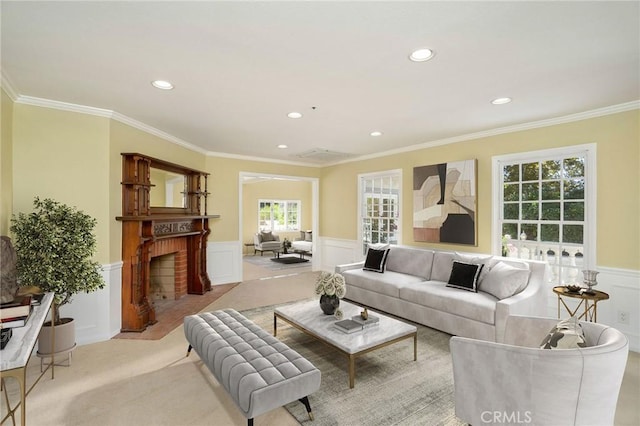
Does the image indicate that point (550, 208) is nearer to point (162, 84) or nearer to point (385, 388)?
point (385, 388)

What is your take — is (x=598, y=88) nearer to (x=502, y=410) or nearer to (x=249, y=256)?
(x=502, y=410)

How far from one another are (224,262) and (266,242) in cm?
383

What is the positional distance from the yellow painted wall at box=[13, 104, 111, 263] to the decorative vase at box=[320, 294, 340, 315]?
252 centimetres

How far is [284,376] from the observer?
6.26 feet

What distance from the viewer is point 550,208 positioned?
383cm

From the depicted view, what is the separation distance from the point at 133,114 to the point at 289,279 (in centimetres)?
420

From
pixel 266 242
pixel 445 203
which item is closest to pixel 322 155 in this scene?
pixel 445 203

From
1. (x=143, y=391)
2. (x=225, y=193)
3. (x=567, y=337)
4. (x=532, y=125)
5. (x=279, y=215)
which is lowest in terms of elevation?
(x=143, y=391)

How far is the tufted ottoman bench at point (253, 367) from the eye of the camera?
1790 millimetres

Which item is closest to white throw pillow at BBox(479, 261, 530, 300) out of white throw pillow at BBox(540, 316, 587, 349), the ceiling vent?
white throw pillow at BBox(540, 316, 587, 349)

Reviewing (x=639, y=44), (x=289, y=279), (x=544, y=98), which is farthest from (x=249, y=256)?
(x=639, y=44)

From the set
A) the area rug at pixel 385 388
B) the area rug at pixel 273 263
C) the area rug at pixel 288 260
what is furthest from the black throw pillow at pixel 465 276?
the area rug at pixel 288 260

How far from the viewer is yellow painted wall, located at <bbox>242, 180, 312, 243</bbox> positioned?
34.7 ft

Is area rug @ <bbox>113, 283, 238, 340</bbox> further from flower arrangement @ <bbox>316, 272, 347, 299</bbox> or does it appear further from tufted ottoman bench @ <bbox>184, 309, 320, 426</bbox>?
flower arrangement @ <bbox>316, 272, 347, 299</bbox>
